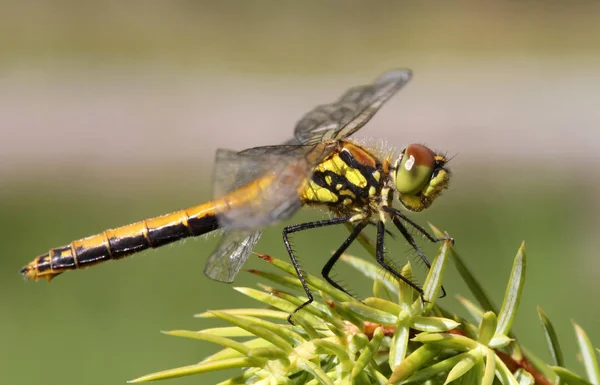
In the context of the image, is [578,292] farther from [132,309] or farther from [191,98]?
[191,98]

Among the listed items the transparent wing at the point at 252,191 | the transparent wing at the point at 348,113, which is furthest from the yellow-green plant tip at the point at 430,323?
the transparent wing at the point at 348,113

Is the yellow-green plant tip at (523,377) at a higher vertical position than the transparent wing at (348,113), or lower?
lower

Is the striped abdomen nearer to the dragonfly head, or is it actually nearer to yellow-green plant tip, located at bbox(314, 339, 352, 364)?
the dragonfly head

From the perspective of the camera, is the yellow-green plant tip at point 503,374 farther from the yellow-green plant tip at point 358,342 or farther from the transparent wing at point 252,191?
the transparent wing at point 252,191

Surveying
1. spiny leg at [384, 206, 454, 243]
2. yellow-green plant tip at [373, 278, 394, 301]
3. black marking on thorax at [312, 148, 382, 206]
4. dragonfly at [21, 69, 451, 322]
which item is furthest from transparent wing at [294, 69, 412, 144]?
yellow-green plant tip at [373, 278, 394, 301]

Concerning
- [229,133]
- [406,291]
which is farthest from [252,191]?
[229,133]

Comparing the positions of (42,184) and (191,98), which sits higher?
(191,98)

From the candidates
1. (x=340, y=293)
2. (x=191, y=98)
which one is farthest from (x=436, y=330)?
(x=191, y=98)
